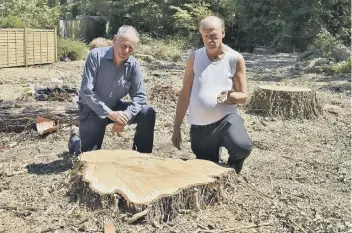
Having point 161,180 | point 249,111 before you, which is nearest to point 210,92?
point 161,180

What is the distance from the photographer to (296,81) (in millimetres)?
10859

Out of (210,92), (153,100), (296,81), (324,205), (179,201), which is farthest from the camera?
(296,81)

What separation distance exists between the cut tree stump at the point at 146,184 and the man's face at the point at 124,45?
0.85 m

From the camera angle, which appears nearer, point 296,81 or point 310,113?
point 310,113

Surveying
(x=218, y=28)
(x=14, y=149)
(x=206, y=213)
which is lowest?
(x=14, y=149)

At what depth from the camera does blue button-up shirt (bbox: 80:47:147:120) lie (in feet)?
12.0

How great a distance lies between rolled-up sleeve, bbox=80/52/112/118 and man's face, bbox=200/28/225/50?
2.95 feet

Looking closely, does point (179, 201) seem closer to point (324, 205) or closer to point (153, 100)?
point (324, 205)

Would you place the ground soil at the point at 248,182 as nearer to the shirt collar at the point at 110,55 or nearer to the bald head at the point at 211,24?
the shirt collar at the point at 110,55

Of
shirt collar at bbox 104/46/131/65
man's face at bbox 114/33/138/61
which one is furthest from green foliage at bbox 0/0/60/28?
man's face at bbox 114/33/138/61

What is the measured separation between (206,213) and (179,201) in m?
0.21

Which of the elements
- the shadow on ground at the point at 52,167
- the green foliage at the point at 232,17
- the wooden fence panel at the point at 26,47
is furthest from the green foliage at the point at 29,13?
the shadow on ground at the point at 52,167

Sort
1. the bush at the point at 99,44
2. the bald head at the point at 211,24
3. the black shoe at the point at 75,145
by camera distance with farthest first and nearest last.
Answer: the bush at the point at 99,44
the black shoe at the point at 75,145
the bald head at the point at 211,24

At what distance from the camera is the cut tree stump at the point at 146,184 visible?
2723mm
